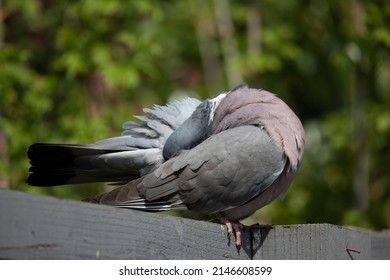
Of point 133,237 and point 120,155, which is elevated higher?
point 120,155

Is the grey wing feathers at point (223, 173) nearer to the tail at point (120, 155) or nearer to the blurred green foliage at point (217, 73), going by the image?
the tail at point (120, 155)

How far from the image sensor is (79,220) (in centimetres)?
157

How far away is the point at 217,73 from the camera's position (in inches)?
227

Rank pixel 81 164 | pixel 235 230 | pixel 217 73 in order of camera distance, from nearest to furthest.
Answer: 1. pixel 235 230
2. pixel 81 164
3. pixel 217 73

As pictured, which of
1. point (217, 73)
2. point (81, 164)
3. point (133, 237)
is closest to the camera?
point (133, 237)

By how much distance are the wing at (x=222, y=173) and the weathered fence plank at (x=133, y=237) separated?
1.49 ft

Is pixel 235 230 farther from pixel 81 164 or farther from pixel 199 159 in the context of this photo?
pixel 81 164

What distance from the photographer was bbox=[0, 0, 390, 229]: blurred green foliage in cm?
431

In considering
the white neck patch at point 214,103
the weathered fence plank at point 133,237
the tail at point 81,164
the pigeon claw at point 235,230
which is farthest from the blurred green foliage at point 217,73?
the weathered fence plank at point 133,237

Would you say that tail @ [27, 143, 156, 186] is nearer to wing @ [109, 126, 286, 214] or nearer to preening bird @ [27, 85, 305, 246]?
preening bird @ [27, 85, 305, 246]

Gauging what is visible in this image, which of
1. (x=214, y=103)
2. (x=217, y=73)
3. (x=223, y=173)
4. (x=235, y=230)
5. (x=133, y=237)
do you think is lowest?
(x=133, y=237)

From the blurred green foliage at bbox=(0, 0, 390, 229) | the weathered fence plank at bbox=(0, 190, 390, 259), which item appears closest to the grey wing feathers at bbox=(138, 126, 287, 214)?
the weathered fence plank at bbox=(0, 190, 390, 259)

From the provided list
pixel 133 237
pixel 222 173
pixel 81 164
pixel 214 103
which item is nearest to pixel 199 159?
pixel 222 173

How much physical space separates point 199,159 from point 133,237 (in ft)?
3.37
